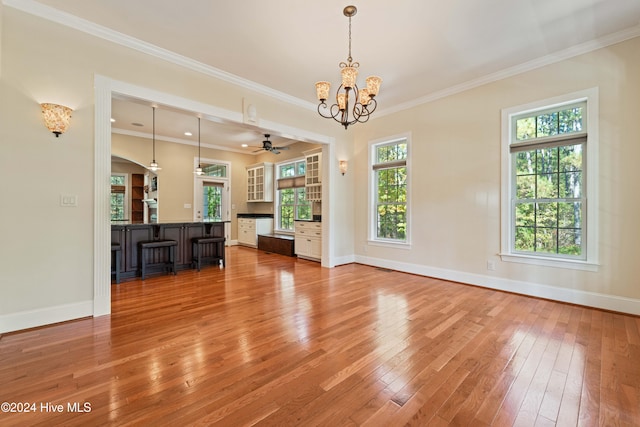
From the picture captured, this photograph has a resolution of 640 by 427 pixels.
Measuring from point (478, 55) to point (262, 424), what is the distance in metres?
4.49

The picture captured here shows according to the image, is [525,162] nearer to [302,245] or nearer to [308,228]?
[308,228]

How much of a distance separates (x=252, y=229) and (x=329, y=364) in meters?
6.68

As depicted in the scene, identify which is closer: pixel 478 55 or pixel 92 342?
pixel 92 342

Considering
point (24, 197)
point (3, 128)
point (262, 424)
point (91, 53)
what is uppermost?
point (91, 53)

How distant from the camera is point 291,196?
8047 millimetres

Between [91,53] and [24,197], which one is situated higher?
[91,53]

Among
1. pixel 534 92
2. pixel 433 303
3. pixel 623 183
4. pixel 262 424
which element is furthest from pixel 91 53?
pixel 623 183

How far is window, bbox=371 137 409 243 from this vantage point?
5.25 meters

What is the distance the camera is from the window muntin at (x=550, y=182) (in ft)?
11.2

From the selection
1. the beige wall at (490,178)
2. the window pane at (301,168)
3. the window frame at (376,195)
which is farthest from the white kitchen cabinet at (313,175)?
the window frame at (376,195)

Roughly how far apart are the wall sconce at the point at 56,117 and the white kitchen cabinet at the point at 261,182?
18.8ft

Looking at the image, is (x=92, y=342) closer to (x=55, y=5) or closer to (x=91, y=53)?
(x=91, y=53)

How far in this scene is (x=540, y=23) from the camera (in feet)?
9.61

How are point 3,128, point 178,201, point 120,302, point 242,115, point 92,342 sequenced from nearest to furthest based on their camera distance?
1. point 92,342
2. point 3,128
3. point 120,302
4. point 242,115
5. point 178,201
